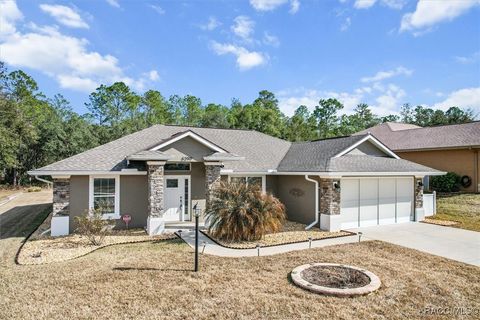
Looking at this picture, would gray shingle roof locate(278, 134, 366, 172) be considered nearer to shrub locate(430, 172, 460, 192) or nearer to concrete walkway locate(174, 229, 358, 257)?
concrete walkway locate(174, 229, 358, 257)

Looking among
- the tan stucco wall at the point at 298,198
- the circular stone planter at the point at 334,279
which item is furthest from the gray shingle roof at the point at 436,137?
the circular stone planter at the point at 334,279

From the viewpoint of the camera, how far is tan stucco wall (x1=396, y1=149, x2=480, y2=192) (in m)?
20.5

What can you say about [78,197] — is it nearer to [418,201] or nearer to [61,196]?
[61,196]

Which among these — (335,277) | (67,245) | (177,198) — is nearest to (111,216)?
(67,245)

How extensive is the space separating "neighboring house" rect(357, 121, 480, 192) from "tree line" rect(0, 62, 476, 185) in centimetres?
2123

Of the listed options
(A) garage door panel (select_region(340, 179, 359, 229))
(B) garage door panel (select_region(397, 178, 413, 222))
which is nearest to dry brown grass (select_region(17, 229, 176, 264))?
(A) garage door panel (select_region(340, 179, 359, 229))

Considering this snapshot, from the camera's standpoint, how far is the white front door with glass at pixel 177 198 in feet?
48.0

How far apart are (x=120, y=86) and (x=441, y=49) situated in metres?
46.6

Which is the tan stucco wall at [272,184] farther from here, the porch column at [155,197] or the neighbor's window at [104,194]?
the neighbor's window at [104,194]

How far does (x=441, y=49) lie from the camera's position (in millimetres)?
15586

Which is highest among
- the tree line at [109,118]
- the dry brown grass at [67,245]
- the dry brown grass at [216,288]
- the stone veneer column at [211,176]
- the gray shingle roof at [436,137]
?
the tree line at [109,118]

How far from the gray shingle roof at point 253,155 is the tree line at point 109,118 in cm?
2504

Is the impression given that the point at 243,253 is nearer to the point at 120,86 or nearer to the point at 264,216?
the point at 264,216

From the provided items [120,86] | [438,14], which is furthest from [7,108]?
[438,14]
